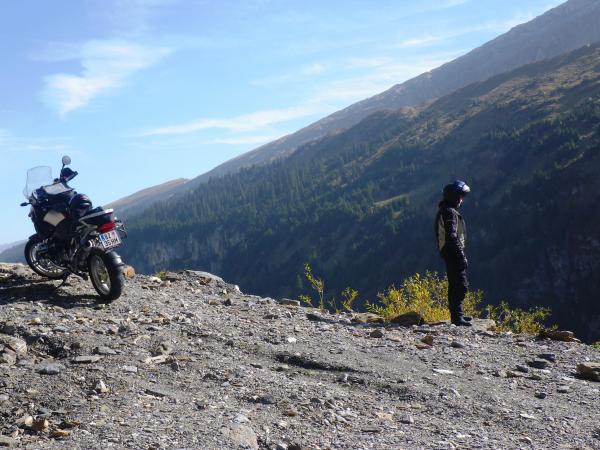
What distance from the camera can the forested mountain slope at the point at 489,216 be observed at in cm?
11356

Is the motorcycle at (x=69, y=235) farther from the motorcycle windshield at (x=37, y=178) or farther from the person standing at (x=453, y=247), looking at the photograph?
the person standing at (x=453, y=247)

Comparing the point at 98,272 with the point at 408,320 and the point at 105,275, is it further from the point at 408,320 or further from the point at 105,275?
the point at 408,320

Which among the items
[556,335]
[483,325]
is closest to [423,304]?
[483,325]

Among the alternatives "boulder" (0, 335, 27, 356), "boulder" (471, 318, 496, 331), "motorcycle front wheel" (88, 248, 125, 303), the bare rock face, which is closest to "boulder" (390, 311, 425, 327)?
the bare rock face

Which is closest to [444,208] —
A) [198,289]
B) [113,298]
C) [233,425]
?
[198,289]

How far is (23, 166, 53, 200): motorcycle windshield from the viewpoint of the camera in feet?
32.9

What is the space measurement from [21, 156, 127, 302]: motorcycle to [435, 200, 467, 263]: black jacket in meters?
5.40

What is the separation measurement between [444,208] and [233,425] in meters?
6.44

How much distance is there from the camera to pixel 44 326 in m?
7.10

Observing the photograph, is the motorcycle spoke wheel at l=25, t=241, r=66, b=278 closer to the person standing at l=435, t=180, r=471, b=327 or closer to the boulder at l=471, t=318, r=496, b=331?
the person standing at l=435, t=180, r=471, b=327

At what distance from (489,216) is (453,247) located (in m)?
127

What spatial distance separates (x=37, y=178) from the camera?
33.1 feet

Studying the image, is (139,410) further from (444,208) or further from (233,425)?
(444,208)

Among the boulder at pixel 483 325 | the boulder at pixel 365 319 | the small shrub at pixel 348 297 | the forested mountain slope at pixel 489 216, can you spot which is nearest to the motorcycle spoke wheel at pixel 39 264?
the boulder at pixel 365 319
